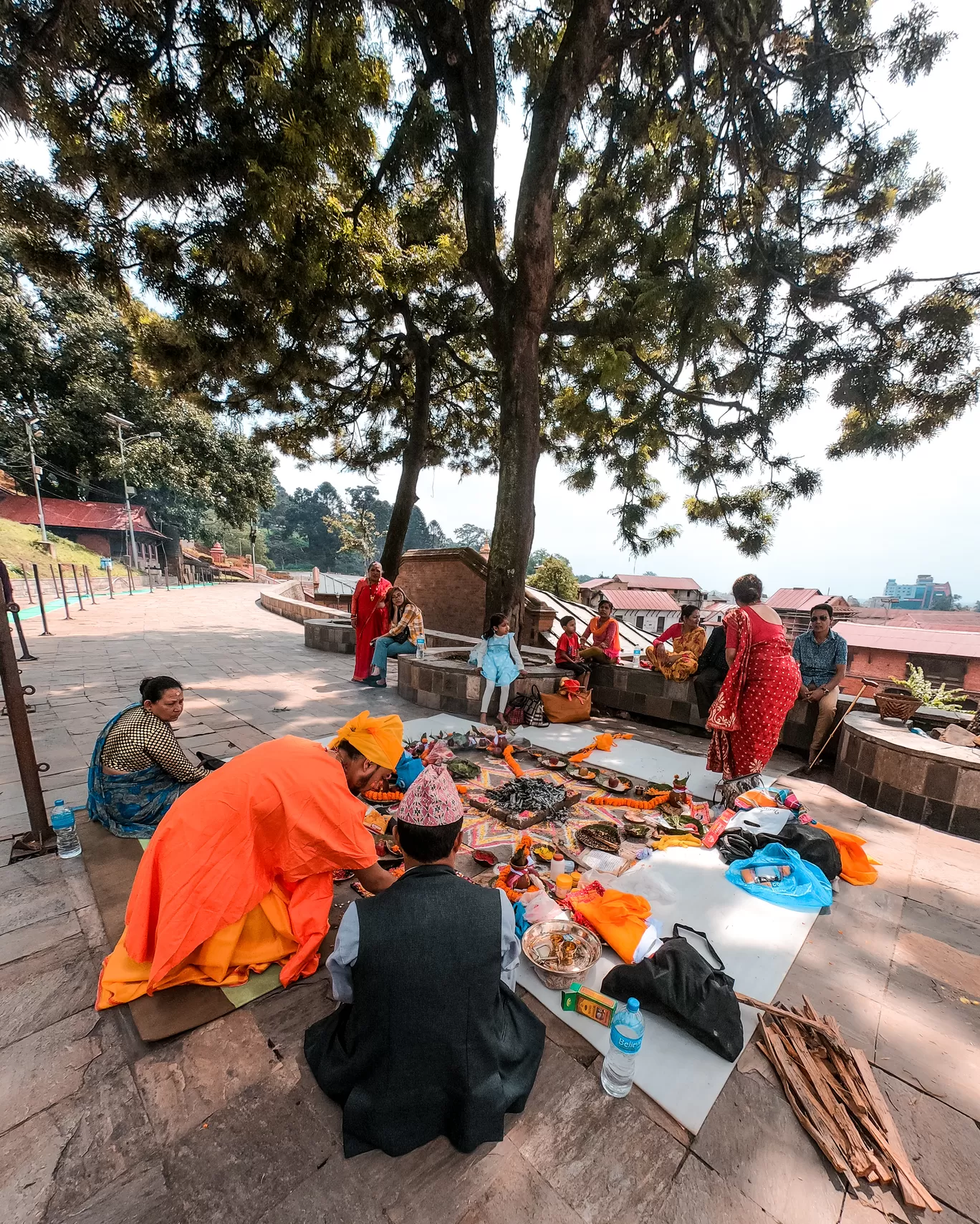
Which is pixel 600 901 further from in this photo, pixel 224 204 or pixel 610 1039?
pixel 224 204

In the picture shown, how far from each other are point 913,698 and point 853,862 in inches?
92.9

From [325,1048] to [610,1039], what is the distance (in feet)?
3.53

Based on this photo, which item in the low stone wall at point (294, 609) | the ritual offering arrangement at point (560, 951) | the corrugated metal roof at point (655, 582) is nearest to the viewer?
the ritual offering arrangement at point (560, 951)

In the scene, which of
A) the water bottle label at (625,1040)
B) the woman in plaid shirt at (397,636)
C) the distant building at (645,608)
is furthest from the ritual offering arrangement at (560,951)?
the distant building at (645,608)

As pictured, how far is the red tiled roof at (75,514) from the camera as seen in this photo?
86.7 feet

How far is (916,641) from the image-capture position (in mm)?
20125

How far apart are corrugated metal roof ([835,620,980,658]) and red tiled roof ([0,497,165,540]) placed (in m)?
39.1

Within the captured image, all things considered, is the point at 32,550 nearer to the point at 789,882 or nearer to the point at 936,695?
the point at 789,882

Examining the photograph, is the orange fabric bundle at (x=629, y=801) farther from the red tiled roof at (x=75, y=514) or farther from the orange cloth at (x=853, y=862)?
the red tiled roof at (x=75, y=514)

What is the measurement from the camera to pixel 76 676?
24.2 ft

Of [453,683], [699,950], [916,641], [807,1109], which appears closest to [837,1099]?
[807,1109]

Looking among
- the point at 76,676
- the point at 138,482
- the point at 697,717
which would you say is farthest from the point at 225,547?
the point at 697,717

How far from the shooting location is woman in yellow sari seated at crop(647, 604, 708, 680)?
6.11 metres

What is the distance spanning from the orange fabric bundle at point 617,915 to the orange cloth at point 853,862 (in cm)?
155
